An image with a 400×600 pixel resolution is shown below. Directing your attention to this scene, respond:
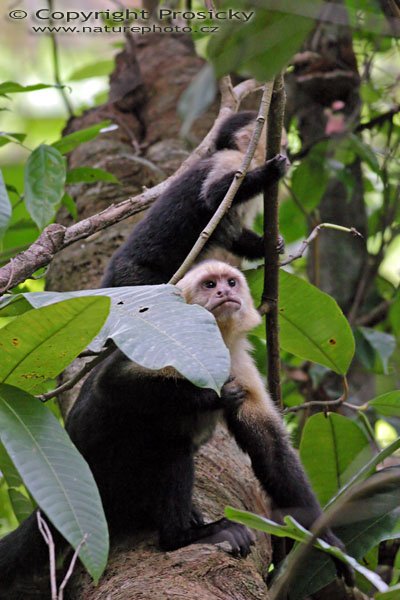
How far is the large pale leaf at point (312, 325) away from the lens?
2.84 m

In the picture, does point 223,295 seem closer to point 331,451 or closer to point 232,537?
point 331,451

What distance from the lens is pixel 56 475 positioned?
1708mm

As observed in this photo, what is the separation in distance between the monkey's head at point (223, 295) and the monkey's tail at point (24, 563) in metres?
0.96

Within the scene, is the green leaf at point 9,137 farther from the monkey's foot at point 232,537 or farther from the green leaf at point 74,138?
the monkey's foot at point 232,537

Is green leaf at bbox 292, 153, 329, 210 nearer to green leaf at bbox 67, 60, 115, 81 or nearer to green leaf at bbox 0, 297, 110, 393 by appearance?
green leaf at bbox 67, 60, 115, 81

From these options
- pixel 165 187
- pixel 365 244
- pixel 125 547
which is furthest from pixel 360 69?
pixel 125 547

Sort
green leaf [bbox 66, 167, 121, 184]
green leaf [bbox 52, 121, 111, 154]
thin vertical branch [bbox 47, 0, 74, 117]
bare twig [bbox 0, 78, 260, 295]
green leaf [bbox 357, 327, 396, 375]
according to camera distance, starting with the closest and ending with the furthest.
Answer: bare twig [bbox 0, 78, 260, 295], green leaf [bbox 52, 121, 111, 154], green leaf [bbox 66, 167, 121, 184], green leaf [bbox 357, 327, 396, 375], thin vertical branch [bbox 47, 0, 74, 117]

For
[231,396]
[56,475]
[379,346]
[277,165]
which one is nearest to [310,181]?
[379,346]

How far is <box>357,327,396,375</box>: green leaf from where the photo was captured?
3970 millimetres

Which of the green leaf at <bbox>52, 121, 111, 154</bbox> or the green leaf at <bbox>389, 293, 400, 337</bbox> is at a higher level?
the green leaf at <bbox>52, 121, 111, 154</bbox>

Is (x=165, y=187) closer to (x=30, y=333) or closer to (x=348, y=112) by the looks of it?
(x=348, y=112)

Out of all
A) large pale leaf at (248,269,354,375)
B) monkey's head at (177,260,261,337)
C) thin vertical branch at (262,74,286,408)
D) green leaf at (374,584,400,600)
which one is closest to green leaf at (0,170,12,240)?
monkey's head at (177,260,261,337)

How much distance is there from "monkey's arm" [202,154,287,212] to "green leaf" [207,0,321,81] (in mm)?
2060

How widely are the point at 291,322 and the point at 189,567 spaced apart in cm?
104
